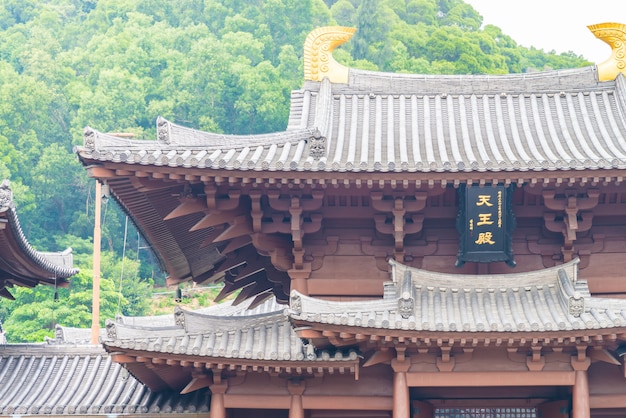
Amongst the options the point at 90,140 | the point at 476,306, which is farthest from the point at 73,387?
the point at 476,306

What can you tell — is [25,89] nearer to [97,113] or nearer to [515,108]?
[97,113]

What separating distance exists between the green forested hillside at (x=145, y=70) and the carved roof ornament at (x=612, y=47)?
45172mm

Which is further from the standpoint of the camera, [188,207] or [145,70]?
[145,70]

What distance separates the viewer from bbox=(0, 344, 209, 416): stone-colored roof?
1866 cm

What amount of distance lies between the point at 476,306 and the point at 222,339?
12.1 feet

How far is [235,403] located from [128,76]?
73.6 meters

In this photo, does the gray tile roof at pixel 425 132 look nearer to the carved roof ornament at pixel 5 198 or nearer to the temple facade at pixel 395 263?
the temple facade at pixel 395 263

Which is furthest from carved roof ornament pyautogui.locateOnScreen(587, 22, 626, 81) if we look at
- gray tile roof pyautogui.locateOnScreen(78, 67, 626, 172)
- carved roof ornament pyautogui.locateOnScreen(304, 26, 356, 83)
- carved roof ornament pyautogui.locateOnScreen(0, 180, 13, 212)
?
carved roof ornament pyautogui.locateOnScreen(0, 180, 13, 212)

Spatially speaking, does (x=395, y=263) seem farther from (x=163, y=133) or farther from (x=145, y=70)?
(x=145, y=70)

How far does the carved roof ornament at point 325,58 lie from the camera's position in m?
21.2

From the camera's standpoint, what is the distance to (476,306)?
17.2 metres

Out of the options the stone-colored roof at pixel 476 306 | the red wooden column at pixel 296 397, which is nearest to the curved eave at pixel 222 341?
the red wooden column at pixel 296 397

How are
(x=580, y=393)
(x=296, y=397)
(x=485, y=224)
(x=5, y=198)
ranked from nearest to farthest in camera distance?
1. (x=580, y=393)
2. (x=296, y=397)
3. (x=5, y=198)
4. (x=485, y=224)

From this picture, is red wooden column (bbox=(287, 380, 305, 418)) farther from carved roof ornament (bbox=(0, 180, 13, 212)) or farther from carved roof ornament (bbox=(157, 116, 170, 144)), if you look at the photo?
carved roof ornament (bbox=(0, 180, 13, 212))
